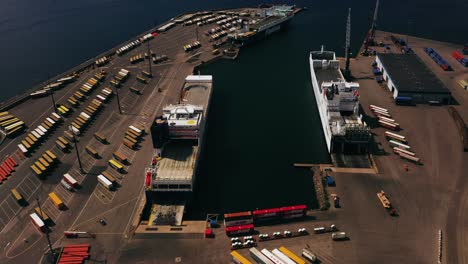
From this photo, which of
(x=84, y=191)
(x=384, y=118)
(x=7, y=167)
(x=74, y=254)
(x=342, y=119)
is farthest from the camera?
(x=384, y=118)

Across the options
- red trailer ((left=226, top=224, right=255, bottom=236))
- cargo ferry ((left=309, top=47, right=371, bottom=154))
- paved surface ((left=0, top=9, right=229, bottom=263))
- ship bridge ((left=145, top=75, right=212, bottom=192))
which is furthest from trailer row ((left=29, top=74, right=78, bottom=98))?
cargo ferry ((left=309, top=47, right=371, bottom=154))

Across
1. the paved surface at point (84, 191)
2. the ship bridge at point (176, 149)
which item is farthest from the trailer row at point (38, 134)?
the ship bridge at point (176, 149)

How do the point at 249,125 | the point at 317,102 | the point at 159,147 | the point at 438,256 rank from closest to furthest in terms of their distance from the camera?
the point at 438,256
the point at 159,147
the point at 249,125
the point at 317,102

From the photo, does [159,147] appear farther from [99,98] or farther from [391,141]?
[391,141]

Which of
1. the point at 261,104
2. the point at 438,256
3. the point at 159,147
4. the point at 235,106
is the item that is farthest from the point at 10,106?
the point at 438,256

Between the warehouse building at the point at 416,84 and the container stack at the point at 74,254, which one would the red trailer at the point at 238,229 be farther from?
the warehouse building at the point at 416,84

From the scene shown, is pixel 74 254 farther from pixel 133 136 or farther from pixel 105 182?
pixel 133 136

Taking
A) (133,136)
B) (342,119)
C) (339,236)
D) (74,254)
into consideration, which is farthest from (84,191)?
(342,119)
